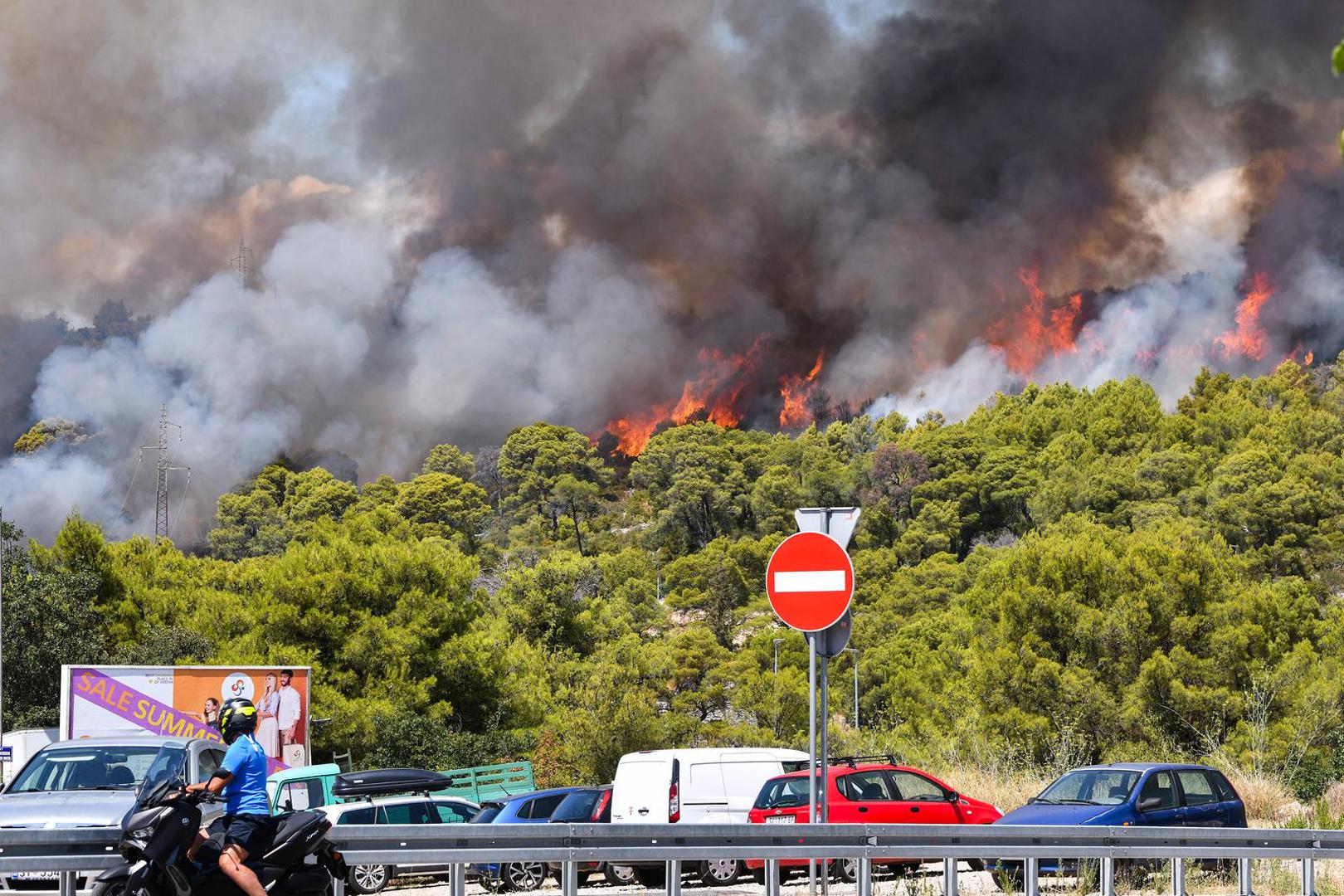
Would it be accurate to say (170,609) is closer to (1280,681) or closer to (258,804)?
(1280,681)

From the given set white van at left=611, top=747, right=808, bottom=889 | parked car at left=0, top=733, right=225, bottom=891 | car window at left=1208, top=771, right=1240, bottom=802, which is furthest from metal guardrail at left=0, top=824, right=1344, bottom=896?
white van at left=611, top=747, right=808, bottom=889

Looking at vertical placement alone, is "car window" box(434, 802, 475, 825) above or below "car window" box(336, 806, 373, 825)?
below

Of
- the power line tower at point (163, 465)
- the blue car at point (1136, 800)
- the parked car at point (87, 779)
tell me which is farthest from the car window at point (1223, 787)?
the power line tower at point (163, 465)

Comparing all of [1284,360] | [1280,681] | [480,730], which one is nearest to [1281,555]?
[1280,681]

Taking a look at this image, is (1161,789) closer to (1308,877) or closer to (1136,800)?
(1136,800)

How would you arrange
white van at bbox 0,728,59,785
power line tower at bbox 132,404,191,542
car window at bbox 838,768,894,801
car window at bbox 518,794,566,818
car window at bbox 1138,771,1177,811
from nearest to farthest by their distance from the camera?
car window at bbox 1138,771,1177,811 → car window at bbox 838,768,894,801 → car window at bbox 518,794,566,818 → white van at bbox 0,728,59,785 → power line tower at bbox 132,404,191,542

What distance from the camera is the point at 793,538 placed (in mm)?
11227

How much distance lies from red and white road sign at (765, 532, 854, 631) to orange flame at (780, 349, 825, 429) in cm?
17755

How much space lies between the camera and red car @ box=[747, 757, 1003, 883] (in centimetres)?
1805

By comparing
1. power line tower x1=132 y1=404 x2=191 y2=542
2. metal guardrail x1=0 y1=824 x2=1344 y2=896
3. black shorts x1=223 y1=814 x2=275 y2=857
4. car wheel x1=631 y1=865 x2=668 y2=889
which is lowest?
car wheel x1=631 y1=865 x2=668 y2=889

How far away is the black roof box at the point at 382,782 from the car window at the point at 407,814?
8.10 feet

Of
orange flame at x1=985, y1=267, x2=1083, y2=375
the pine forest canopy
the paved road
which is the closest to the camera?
the paved road

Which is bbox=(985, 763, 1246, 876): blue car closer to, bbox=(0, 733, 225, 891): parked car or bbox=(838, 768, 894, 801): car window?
bbox=(838, 768, 894, 801): car window

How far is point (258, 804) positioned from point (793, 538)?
444 cm
